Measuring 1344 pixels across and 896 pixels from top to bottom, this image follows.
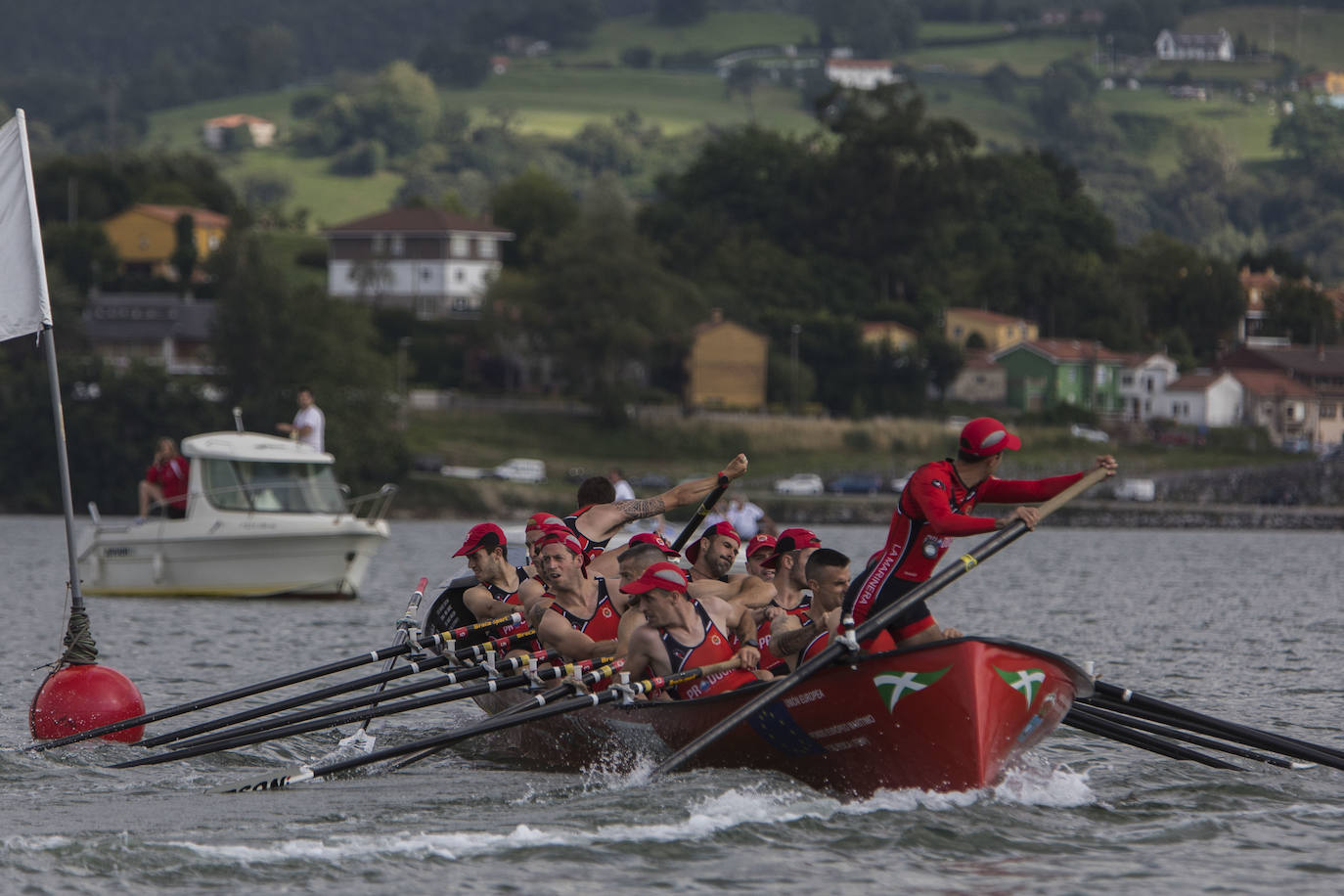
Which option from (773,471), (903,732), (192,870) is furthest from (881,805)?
(773,471)

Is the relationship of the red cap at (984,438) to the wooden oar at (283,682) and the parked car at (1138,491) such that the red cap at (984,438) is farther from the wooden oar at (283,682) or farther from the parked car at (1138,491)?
the parked car at (1138,491)

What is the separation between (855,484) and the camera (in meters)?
94.3

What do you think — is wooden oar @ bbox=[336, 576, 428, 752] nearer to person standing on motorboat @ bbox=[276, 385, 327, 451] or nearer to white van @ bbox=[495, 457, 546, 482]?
person standing on motorboat @ bbox=[276, 385, 327, 451]

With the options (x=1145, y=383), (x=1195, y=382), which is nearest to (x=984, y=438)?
(x=1195, y=382)

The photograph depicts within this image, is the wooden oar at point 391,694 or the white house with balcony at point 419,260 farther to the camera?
the white house with balcony at point 419,260

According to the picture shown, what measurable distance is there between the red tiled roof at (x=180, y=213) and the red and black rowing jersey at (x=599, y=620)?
11995cm

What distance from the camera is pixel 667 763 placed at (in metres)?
12.5

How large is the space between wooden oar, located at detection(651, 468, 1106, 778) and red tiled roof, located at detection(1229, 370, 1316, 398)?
111m

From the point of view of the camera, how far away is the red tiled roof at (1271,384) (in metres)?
118

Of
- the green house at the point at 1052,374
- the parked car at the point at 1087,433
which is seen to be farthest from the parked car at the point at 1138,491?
the green house at the point at 1052,374

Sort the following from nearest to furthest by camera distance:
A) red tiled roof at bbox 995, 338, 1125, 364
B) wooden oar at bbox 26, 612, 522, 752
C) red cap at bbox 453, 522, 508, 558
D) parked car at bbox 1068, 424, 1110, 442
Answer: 1. wooden oar at bbox 26, 612, 522, 752
2. red cap at bbox 453, 522, 508, 558
3. parked car at bbox 1068, 424, 1110, 442
4. red tiled roof at bbox 995, 338, 1125, 364

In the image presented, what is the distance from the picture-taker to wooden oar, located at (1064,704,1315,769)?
13609mm

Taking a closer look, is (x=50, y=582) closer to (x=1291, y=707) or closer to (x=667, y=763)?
(x=1291, y=707)

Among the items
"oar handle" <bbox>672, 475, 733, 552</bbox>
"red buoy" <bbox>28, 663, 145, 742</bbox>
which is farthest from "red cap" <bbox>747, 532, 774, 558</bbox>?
"red buoy" <bbox>28, 663, 145, 742</bbox>
